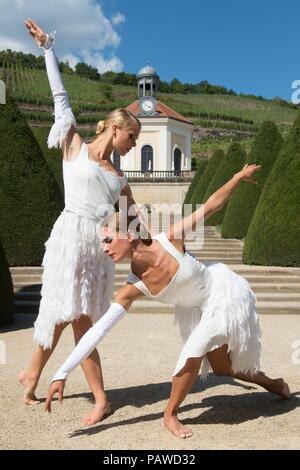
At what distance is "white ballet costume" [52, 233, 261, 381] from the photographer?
285 cm

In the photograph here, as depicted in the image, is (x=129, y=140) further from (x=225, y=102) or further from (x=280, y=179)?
(x=225, y=102)

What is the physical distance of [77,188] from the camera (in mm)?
3057

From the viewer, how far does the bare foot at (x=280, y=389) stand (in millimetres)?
3340

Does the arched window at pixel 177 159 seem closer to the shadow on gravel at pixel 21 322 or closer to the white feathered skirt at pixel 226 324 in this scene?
the shadow on gravel at pixel 21 322

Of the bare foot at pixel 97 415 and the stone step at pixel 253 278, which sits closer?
the bare foot at pixel 97 415

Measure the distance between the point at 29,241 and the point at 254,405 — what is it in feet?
21.4

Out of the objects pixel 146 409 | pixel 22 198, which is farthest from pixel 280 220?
pixel 146 409

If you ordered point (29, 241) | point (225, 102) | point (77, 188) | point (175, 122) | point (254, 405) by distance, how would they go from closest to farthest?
point (77, 188) → point (254, 405) → point (29, 241) → point (175, 122) → point (225, 102)

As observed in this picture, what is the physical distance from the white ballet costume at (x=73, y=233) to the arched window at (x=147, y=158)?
36.2m

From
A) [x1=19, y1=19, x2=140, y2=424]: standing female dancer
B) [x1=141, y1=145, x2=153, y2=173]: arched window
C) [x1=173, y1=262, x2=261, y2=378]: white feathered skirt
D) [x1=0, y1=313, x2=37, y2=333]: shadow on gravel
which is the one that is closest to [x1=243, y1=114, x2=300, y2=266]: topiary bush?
[x1=0, y1=313, x2=37, y2=333]: shadow on gravel

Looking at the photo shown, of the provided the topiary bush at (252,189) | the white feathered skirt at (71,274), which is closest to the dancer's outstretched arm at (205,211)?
the white feathered skirt at (71,274)

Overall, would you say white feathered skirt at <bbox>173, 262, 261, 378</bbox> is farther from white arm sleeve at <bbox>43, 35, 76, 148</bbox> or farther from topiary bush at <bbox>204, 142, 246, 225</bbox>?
topiary bush at <bbox>204, 142, 246, 225</bbox>
